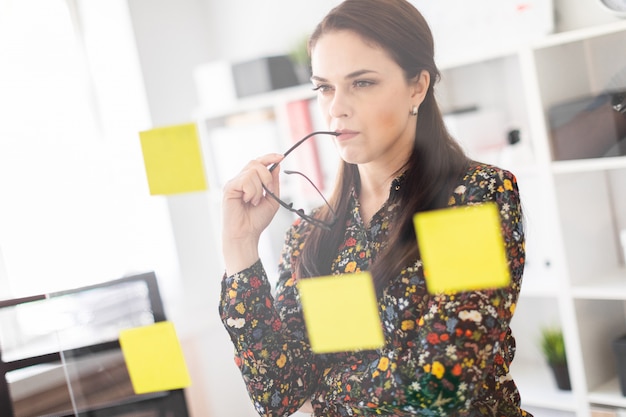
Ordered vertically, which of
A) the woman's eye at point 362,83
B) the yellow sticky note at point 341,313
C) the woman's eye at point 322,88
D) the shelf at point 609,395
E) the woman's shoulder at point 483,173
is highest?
the woman's eye at point 322,88

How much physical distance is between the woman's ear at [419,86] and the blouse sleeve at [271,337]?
211 millimetres

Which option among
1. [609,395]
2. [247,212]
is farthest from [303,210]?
[609,395]

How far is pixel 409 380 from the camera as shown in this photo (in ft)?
2.07

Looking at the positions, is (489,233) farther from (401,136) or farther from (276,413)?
(276,413)

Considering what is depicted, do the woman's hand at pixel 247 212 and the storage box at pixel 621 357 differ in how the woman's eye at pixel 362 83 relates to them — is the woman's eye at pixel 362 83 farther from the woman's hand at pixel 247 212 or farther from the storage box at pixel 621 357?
the storage box at pixel 621 357

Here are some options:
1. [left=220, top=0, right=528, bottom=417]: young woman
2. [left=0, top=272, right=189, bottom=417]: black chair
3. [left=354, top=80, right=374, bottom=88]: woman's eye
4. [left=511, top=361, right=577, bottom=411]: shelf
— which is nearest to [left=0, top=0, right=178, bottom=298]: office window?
[left=0, top=272, right=189, bottom=417]: black chair

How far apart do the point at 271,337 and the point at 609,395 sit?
38cm

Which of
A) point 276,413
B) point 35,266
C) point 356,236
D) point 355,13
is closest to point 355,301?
point 356,236

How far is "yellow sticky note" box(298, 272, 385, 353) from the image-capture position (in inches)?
26.5

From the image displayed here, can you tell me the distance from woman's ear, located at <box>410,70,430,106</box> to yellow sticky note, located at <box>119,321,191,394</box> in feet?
1.59

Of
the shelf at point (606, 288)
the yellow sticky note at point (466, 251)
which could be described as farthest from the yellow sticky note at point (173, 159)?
the shelf at point (606, 288)

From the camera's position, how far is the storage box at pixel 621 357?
2.38ft

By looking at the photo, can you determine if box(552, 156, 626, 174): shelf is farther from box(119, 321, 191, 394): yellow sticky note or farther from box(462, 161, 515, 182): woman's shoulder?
box(119, 321, 191, 394): yellow sticky note

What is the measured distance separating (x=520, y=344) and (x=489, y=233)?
162 mm
